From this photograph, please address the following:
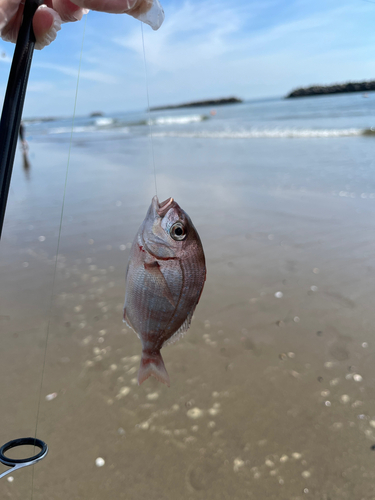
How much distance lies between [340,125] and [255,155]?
851cm

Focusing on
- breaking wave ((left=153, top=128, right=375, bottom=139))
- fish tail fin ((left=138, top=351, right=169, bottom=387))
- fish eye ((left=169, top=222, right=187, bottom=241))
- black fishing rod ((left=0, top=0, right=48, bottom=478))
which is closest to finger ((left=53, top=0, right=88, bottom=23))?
black fishing rod ((left=0, top=0, right=48, bottom=478))

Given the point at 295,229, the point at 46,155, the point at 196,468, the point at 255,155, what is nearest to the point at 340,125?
the point at 255,155

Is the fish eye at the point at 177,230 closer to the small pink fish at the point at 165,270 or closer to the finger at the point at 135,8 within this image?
the small pink fish at the point at 165,270

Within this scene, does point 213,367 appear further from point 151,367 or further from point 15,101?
point 15,101

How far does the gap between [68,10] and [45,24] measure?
425 mm

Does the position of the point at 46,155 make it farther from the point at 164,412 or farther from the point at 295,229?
the point at 164,412

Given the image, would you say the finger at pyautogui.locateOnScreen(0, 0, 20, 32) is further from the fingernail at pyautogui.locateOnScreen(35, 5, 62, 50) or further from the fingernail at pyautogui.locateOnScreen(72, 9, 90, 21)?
the fingernail at pyautogui.locateOnScreen(72, 9, 90, 21)

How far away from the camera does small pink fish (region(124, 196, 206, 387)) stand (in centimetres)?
156

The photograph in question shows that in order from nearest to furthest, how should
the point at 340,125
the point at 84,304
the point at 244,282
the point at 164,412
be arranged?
the point at 164,412 → the point at 84,304 → the point at 244,282 → the point at 340,125

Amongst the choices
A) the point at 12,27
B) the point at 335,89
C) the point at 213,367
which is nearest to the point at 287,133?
the point at 213,367

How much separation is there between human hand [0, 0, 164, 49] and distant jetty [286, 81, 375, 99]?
2838 inches

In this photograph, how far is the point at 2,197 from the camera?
4.74 ft

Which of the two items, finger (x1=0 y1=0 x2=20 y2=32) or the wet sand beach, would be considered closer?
finger (x1=0 y1=0 x2=20 y2=32)

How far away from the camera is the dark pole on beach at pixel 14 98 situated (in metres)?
1.41
